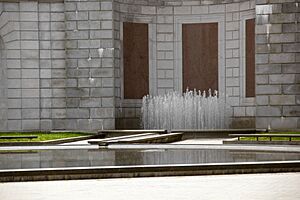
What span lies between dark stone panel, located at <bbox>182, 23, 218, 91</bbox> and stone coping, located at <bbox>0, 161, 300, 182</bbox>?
47.2 feet

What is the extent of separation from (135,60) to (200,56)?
8.24ft

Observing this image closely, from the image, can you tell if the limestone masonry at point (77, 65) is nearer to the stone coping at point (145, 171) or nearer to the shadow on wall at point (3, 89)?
the shadow on wall at point (3, 89)

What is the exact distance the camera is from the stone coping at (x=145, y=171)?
9.88 metres

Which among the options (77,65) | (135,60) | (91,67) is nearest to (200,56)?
(135,60)

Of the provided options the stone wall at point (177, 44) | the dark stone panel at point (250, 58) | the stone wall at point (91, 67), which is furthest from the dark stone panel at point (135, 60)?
the dark stone panel at point (250, 58)

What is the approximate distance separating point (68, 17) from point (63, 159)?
39.7ft

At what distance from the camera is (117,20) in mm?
23766

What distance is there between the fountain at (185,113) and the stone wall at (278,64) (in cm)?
203

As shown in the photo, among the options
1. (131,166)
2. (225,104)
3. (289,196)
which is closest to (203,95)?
(225,104)

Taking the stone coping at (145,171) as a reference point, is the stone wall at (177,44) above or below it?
above

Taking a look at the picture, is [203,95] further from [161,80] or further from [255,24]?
[255,24]

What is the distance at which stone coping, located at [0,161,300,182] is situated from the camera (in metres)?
9.88

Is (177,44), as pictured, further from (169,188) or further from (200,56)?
(169,188)

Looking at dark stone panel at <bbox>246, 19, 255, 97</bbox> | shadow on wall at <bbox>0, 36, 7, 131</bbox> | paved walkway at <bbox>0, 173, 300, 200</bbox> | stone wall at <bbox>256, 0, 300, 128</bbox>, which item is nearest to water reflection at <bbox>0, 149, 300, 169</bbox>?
paved walkway at <bbox>0, 173, 300, 200</bbox>
